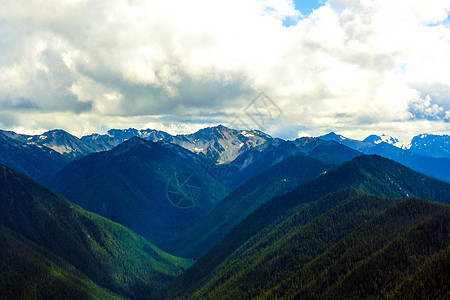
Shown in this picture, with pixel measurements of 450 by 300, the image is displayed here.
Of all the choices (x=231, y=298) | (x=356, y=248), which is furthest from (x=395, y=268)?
(x=231, y=298)

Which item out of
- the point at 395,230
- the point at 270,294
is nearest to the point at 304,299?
the point at 270,294

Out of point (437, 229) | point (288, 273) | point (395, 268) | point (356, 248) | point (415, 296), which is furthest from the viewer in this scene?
point (288, 273)

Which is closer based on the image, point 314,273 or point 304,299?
point 304,299

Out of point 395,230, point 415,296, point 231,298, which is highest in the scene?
point 395,230

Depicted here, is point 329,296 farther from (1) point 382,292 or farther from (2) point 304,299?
(1) point 382,292

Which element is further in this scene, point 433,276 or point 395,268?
point 395,268

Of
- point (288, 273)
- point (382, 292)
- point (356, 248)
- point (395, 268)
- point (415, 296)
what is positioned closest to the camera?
point (415, 296)

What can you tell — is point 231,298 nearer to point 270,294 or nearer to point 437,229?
point 270,294

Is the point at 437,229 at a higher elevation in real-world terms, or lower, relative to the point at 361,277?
higher

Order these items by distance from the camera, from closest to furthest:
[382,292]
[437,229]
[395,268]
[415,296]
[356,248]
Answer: [415,296] < [382,292] < [395,268] < [437,229] < [356,248]
